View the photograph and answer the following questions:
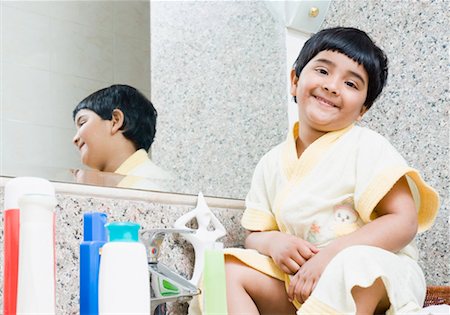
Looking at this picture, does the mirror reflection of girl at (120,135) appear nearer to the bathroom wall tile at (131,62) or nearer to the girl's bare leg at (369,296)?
the bathroom wall tile at (131,62)

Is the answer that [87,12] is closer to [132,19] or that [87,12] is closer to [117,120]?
[132,19]

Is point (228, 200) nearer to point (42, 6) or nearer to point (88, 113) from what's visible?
point (88, 113)

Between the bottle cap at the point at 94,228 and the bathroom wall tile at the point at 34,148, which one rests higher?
the bathroom wall tile at the point at 34,148

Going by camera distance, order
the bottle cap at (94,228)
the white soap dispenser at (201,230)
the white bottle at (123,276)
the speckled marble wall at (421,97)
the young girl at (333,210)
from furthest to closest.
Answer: the speckled marble wall at (421,97)
the white soap dispenser at (201,230)
the young girl at (333,210)
the bottle cap at (94,228)
the white bottle at (123,276)

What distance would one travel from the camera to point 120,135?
1.11 m

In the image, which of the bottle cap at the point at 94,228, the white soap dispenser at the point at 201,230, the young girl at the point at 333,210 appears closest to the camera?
the bottle cap at the point at 94,228

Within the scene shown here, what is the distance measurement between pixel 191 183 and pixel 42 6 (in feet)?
1.43

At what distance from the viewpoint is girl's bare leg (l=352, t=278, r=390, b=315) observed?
836mm

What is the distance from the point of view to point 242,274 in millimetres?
984

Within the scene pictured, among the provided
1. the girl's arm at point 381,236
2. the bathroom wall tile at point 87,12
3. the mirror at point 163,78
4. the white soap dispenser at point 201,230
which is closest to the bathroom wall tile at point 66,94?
the mirror at point 163,78

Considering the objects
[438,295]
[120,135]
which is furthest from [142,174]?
[438,295]

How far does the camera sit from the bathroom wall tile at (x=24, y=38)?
1021 mm

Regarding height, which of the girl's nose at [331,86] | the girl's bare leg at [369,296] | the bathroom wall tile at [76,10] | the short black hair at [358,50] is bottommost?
the girl's bare leg at [369,296]

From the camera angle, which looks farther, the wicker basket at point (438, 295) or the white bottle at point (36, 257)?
the wicker basket at point (438, 295)
